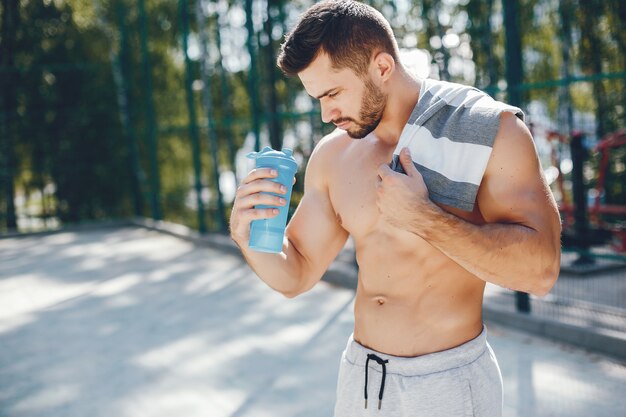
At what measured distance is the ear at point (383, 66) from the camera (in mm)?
1560

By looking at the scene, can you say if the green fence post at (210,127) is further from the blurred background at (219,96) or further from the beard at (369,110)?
the beard at (369,110)

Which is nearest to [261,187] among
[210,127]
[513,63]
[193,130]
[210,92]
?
[513,63]

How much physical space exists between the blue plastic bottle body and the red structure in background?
3655mm

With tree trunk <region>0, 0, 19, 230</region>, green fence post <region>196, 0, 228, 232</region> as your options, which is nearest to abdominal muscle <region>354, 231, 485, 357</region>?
green fence post <region>196, 0, 228, 232</region>

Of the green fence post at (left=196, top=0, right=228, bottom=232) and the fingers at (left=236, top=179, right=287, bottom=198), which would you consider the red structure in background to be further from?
the green fence post at (left=196, top=0, right=228, bottom=232)

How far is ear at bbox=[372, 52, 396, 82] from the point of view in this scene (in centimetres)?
156

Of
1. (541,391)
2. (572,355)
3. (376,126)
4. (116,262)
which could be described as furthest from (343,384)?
(116,262)

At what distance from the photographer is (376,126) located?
1625mm

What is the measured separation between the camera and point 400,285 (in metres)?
1.58

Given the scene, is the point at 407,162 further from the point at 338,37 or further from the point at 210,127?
the point at 210,127

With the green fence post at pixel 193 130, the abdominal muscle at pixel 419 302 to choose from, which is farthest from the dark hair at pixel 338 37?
the green fence post at pixel 193 130

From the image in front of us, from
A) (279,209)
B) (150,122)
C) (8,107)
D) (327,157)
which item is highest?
(8,107)

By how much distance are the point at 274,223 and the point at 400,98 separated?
1.49 ft

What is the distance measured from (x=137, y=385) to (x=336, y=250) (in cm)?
210
